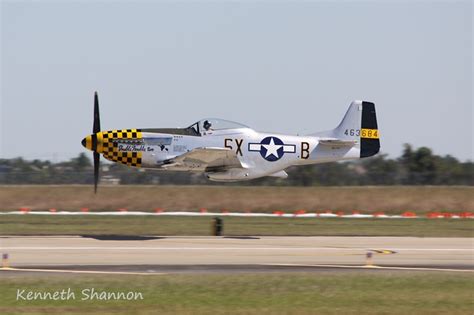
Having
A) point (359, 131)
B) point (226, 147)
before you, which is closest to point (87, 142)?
point (226, 147)

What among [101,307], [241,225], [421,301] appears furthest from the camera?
[241,225]

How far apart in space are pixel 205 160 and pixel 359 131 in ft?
20.0

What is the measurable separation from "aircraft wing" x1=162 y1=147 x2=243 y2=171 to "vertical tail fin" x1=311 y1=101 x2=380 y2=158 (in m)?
3.72

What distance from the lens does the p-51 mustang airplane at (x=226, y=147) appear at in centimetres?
2620

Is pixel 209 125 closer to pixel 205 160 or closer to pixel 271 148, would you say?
pixel 205 160

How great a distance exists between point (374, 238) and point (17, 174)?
1071 inches

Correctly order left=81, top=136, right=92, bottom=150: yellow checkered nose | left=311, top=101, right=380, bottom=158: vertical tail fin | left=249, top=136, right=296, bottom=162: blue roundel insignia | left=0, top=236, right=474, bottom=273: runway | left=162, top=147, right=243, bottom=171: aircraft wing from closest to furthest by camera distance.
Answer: left=0, top=236, right=474, bottom=273: runway, left=162, top=147, right=243, bottom=171: aircraft wing, left=81, top=136, right=92, bottom=150: yellow checkered nose, left=249, top=136, right=296, bottom=162: blue roundel insignia, left=311, top=101, right=380, bottom=158: vertical tail fin

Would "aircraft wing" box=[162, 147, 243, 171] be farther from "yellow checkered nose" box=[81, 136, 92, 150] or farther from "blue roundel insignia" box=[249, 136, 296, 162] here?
"yellow checkered nose" box=[81, 136, 92, 150]

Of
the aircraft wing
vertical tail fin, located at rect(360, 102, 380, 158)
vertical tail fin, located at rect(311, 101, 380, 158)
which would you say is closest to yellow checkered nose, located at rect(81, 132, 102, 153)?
the aircraft wing

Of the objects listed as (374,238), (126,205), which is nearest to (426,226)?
(374,238)

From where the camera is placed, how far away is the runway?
1873cm

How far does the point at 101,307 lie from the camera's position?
44.5ft

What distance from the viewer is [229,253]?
2095 cm

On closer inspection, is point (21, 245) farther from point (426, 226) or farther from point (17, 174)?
point (17, 174)
